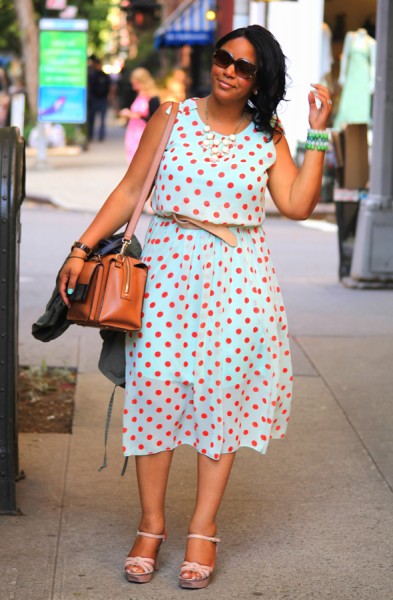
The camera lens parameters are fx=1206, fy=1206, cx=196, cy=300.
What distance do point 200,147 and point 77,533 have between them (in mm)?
1455

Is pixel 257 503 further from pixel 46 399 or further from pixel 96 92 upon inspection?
pixel 96 92

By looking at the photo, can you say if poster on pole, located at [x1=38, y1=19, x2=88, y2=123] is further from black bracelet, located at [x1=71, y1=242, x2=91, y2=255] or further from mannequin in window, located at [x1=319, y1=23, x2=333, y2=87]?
black bracelet, located at [x1=71, y1=242, x2=91, y2=255]

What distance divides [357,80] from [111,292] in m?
14.5

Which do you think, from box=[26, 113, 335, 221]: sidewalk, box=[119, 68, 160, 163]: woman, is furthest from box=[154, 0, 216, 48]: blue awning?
box=[119, 68, 160, 163]: woman

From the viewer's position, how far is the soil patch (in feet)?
18.8

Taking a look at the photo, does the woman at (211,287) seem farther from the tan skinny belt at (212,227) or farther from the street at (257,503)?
the street at (257,503)

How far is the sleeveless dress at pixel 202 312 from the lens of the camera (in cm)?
384

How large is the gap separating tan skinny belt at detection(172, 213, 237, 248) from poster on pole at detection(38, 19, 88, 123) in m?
17.0

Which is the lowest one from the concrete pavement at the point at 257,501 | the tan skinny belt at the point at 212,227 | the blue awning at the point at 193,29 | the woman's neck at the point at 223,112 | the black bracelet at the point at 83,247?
the concrete pavement at the point at 257,501

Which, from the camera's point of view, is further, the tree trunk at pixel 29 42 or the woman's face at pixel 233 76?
the tree trunk at pixel 29 42

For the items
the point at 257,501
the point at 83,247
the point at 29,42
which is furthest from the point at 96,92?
the point at 83,247

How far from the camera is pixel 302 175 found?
3.90 meters

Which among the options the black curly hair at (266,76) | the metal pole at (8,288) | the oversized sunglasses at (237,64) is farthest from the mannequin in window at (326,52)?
the oversized sunglasses at (237,64)

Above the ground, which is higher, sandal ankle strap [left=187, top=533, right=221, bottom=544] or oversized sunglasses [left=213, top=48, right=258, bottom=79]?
oversized sunglasses [left=213, top=48, right=258, bottom=79]
